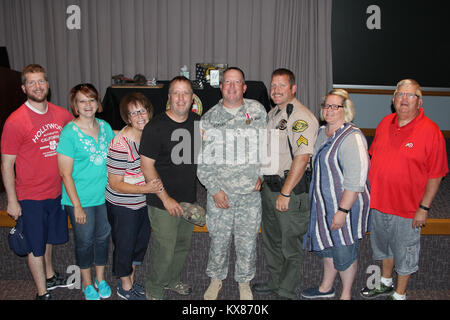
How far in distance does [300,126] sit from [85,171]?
4.66 feet

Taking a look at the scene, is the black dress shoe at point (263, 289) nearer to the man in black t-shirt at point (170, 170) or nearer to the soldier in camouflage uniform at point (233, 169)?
the soldier in camouflage uniform at point (233, 169)

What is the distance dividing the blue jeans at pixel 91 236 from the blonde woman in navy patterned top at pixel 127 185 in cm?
9

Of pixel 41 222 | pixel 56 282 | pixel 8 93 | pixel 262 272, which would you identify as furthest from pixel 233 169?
pixel 8 93

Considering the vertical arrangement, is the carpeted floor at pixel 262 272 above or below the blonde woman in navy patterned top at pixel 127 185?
below

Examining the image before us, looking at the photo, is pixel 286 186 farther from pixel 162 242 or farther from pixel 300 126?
pixel 162 242

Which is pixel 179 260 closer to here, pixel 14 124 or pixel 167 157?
pixel 167 157

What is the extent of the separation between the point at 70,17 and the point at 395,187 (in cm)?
579

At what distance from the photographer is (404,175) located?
6.44 feet

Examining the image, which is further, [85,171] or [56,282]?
[56,282]

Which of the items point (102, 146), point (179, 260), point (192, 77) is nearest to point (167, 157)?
point (102, 146)

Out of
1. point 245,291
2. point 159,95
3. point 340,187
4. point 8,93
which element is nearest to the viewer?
point 340,187

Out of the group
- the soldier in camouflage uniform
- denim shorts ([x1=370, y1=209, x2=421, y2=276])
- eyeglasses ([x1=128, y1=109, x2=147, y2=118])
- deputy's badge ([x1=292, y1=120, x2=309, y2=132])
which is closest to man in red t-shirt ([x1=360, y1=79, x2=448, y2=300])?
denim shorts ([x1=370, y1=209, x2=421, y2=276])

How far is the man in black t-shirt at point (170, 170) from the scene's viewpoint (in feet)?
6.04

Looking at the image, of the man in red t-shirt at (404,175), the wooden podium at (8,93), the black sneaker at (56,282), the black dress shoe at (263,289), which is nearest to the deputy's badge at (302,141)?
the man in red t-shirt at (404,175)
